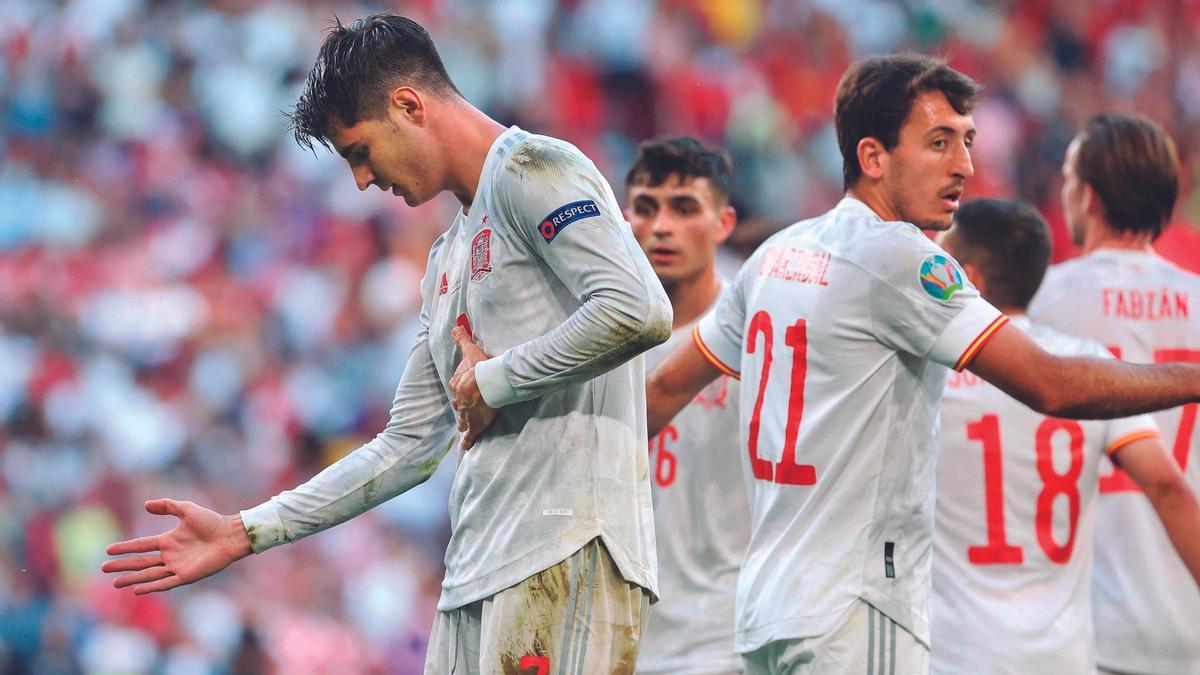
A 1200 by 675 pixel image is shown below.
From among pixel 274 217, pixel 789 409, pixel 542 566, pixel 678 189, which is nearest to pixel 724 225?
pixel 678 189

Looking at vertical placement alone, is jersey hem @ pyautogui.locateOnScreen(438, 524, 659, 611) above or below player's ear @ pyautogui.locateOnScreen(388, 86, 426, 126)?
below

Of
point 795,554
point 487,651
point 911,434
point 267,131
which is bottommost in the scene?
point 487,651

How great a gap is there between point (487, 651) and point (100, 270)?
24.2ft

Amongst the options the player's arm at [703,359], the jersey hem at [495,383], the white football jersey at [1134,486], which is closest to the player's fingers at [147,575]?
the jersey hem at [495,383]

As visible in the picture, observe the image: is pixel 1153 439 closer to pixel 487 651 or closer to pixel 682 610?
pixel 682 610

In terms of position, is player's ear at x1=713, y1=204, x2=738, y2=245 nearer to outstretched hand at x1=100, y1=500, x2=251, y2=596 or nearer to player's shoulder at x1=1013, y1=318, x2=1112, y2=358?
player's shoulder at x1=1013, y1=318, x2=1112, y2=358

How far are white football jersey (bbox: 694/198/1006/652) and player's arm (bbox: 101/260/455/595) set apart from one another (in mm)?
795

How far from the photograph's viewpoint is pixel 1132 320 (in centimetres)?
486

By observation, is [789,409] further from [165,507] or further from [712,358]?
[165,507]

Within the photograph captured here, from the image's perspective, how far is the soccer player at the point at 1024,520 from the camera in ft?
13.7

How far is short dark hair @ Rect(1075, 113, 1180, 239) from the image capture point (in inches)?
198

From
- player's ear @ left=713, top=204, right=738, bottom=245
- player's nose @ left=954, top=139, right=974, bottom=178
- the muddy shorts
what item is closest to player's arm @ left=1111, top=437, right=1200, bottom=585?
player's nose @ left=954, top=139, right=974, bottom=178

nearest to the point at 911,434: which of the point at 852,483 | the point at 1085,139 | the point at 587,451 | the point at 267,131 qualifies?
the point at 852,483

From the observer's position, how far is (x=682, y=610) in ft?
15.6
